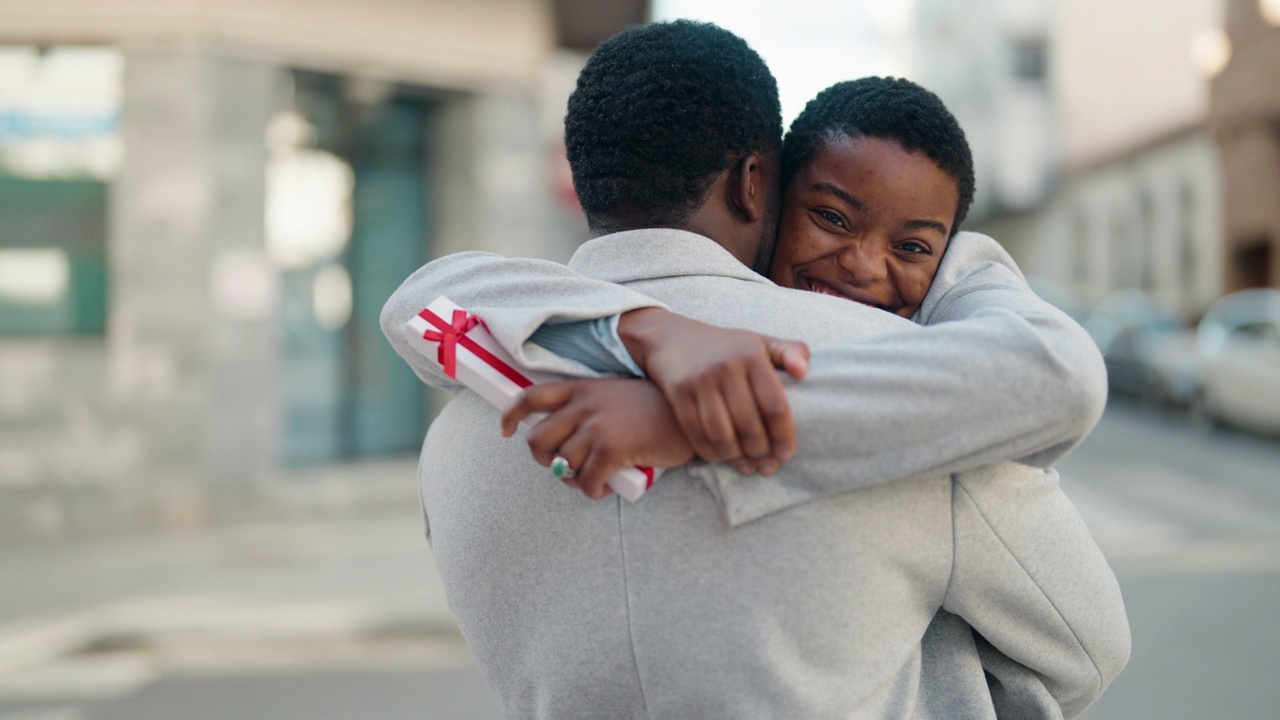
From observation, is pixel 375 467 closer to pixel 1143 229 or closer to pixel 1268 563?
pixel 1268 563

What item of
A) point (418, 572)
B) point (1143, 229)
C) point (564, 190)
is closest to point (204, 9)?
point (564, 190)

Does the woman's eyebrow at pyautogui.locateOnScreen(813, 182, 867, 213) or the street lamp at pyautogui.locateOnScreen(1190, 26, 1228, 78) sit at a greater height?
the street lamp at pyautogui.locateOnScreen(1190, 26, 1228, 78)

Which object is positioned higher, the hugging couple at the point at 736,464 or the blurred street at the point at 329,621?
the hugging couple at the point at 736,464

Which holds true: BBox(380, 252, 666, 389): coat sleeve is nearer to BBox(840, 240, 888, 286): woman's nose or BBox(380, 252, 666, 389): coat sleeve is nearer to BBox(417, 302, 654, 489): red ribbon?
BBox(417, 302, 654, 489): red ribbon

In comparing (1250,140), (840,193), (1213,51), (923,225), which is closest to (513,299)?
(840,193)

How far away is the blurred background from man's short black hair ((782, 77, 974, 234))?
3.99 metres

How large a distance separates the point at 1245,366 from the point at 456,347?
15.4 m

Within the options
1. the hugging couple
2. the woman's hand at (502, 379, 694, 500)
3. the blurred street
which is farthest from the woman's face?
the blurred street

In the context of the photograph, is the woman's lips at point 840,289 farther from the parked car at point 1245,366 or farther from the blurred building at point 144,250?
the parked car at point 1245,366

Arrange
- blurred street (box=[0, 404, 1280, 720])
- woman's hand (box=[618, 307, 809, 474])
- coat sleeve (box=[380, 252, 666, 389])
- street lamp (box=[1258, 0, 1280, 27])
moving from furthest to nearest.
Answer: street lamp (box=[1258, 0, 1280, 27]) < blurred street (box=[0, 404, 1280, 720]) < coat sleeve (box=[380, 252, 666, 389]) < woman's hand (box=[618, 307, 809, 474])

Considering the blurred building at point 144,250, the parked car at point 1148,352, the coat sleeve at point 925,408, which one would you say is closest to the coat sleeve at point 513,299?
the coat sleeve at point 925,408

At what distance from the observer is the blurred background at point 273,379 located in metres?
5.89

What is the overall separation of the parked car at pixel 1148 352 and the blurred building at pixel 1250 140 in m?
4.18

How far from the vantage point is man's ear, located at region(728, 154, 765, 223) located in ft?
4.47
